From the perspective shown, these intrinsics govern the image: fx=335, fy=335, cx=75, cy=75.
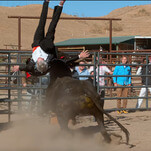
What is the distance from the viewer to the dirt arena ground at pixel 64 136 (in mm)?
4730

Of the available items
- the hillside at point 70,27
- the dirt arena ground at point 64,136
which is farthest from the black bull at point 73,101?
the hillside at point 70,27

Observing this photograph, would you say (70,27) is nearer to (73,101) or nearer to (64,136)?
(64,136)

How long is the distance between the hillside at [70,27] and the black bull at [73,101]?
35.9 m

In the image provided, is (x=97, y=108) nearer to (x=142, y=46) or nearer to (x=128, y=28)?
(x=142, y=46)

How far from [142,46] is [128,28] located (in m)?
24.5

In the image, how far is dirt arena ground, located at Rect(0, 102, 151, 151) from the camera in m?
4.73

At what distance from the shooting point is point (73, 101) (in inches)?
175

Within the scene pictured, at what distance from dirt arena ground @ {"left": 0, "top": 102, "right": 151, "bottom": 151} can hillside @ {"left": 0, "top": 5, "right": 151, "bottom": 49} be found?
1327 inches

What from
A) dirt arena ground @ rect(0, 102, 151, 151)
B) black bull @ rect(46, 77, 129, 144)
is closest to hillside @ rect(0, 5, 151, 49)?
dirt arena ground @ rect(0, 102, 151, 151)

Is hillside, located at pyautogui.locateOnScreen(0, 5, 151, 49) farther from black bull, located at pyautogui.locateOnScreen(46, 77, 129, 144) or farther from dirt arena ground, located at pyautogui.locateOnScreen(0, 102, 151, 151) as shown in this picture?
black bull, located at pyautogui.locateOnScreen(46, 77, 129, 144)

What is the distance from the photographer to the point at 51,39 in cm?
485

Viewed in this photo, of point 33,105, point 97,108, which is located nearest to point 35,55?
point 97,108

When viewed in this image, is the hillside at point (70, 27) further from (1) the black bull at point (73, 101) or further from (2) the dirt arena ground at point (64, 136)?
(1) the black bull at point (73, 101)

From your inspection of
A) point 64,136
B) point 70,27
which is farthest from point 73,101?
point 70,27
